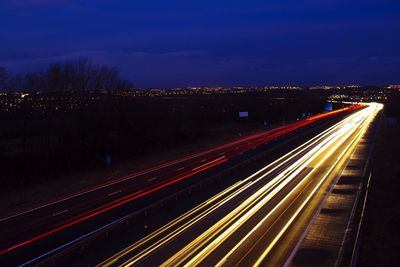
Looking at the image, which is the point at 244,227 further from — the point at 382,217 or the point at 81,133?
the point at 81,133

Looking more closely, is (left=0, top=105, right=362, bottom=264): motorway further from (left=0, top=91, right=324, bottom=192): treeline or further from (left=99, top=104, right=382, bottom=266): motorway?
(left=0, top=91, right=324, bottom=192): treeline

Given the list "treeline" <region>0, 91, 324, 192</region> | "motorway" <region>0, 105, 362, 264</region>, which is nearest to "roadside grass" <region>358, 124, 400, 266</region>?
"motorway" <region>0, 105, 362, 264</region>

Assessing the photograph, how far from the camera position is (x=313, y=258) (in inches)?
617

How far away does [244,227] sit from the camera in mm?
19531

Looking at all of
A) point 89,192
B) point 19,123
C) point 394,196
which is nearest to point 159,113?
point 19,123

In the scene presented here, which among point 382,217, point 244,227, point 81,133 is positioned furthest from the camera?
point 81,133

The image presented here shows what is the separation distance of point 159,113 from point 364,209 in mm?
45935

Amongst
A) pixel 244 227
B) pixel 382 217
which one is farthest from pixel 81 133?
pixel 382 217

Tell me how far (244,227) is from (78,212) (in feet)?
25.8

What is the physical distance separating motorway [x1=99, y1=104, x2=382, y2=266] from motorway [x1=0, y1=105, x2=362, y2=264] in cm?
304

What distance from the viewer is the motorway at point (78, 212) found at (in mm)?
17859

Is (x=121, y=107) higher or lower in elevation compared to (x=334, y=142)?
higher

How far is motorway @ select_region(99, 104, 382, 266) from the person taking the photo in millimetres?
15578

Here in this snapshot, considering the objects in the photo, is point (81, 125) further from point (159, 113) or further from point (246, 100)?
point (246, 100)
